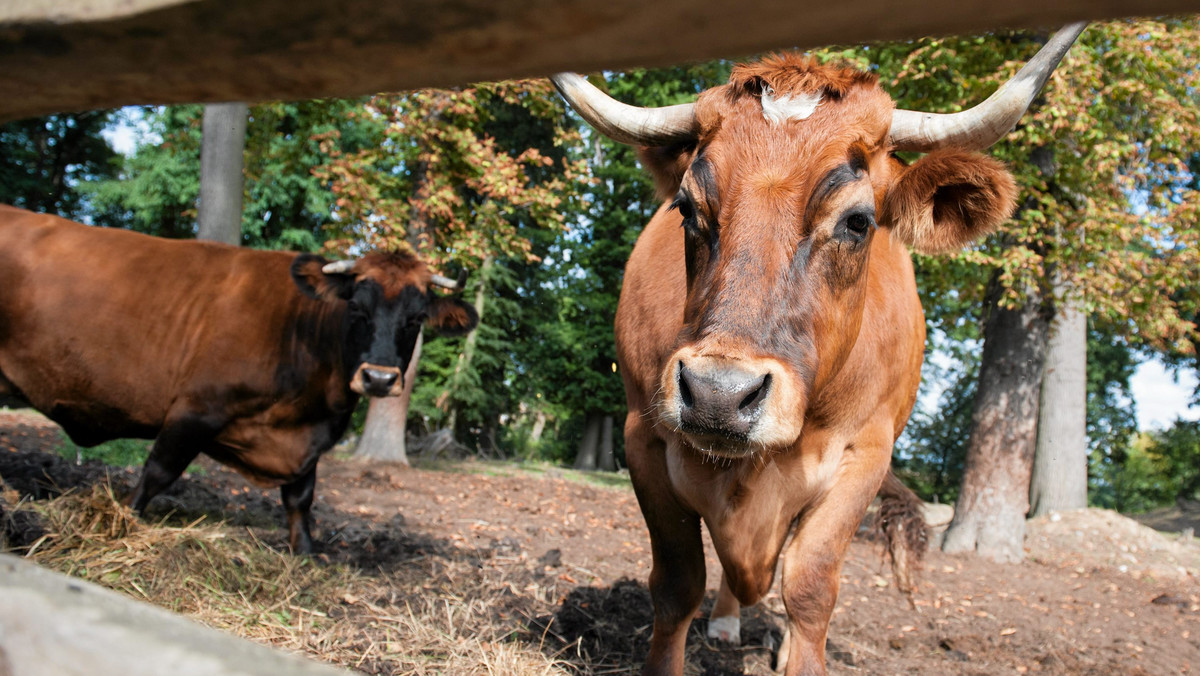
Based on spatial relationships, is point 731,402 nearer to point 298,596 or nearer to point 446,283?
point 298,596

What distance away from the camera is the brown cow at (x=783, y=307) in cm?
247

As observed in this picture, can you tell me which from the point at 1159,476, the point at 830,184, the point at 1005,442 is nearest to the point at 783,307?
the point at 830,184

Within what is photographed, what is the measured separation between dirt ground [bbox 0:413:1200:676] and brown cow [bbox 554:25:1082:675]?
3.89 feet

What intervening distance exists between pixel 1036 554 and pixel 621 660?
8.04 meters

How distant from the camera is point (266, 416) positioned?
18.4 ft

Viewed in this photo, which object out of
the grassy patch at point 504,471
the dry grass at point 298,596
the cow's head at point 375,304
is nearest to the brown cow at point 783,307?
the dry grass at point 298,596

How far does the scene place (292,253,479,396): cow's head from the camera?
18.4 feet

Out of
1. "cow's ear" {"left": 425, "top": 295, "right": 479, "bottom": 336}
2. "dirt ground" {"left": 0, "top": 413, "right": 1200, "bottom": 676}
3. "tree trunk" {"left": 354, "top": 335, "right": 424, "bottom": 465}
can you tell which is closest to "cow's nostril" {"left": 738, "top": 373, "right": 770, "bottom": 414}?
"dirt ground" {"left": 0, "top": 413, "right": 1200, "bottom": 676}

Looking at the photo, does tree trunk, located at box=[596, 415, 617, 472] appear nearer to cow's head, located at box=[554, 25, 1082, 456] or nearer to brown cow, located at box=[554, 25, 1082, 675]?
brown cow, located at box=[554, 25, 1082, 675]

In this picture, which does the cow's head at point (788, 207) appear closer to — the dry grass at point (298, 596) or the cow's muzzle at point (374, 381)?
the dry grass at point (298, 596)

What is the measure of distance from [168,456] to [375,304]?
1.73 meters

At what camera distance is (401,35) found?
892 mm

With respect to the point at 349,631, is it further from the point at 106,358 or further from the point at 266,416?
the point at 106,358

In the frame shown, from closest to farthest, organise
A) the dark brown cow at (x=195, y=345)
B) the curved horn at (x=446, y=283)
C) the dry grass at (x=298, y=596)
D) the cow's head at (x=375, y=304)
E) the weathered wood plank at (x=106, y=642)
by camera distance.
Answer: the weathered wood plank at (x=106, y=642) → the dry grass at (x=298, y=596) → the dark brown cow at (x=195, y=345) → the cow's head at (x=375, y=304) → the curved horn at (x=446, y=283)
